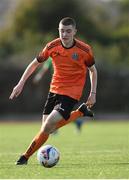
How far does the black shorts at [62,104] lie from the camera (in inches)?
487

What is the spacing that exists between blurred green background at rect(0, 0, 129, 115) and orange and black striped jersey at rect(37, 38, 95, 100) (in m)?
25.3

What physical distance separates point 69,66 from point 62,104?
673 millimetres

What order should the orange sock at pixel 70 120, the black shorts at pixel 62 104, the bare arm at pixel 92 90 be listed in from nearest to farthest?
the black shorts at pixel 62 104 < the orange sock at pixel 70 120 < the bare arm at pixel 92 90

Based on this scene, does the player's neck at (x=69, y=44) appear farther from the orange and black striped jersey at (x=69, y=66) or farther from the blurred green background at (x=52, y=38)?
the blurred green background at (x=52, y=38)

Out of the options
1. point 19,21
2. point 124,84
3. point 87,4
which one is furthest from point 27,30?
point 124,84

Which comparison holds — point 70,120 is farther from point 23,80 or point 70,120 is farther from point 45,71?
point 45,71

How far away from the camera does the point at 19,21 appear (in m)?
68.4

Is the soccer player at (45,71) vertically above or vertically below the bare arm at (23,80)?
below

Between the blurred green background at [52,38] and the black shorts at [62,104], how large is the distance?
25.2 m

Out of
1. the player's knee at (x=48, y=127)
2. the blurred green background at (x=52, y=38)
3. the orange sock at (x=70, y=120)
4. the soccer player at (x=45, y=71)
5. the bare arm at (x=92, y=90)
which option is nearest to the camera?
the player's knee at (x=48, y=127)

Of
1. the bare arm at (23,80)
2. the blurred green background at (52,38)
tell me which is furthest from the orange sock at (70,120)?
the blurred green background at (52,38)

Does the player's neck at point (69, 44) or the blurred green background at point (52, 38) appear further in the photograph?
the blurred green background at point (52, 38)

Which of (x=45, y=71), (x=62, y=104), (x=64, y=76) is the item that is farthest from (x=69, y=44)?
(x=45, y=71)

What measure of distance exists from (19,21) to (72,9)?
4851 millimetres
